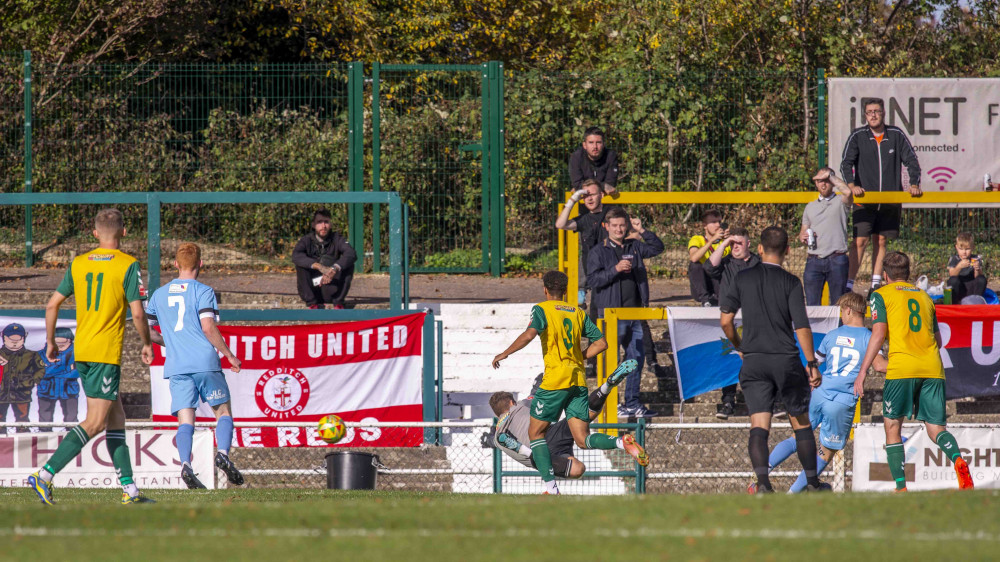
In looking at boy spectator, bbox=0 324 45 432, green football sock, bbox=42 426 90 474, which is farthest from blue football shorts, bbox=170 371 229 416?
boy spectator, bbox=0 324 45 432

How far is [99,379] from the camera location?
24.8 feet

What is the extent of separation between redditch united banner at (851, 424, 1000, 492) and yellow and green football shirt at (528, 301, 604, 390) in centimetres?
263

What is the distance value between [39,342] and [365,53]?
38.8ft

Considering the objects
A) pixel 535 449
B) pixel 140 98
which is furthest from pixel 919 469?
pixel 140 98

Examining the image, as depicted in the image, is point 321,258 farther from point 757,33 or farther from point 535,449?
point 757,33

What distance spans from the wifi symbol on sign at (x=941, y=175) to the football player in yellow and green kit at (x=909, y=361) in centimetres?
821

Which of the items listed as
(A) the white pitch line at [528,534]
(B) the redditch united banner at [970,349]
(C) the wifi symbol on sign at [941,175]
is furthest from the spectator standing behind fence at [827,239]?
(A) the white pitch line at [528,534]

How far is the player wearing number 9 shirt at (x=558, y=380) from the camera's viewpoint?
886 cm

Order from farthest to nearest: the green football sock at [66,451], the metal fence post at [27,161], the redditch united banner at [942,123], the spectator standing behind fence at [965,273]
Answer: the redditch united banner at [942,123], the metal fence post at [27,161], the spectator standing behind fence at [965,273], the green football sock at [66,451]

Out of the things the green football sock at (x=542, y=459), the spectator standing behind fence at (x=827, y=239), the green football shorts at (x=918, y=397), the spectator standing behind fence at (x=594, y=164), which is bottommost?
the green football sock at (x=542, y=459)

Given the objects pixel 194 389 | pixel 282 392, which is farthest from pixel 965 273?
pixel 194 389

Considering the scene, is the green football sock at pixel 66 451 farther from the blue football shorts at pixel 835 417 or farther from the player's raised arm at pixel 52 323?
the blue football shorts at pixel 835 417

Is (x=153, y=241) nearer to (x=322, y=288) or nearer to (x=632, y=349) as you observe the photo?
(x=322, y=288)

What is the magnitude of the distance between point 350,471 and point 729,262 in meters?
4.55
